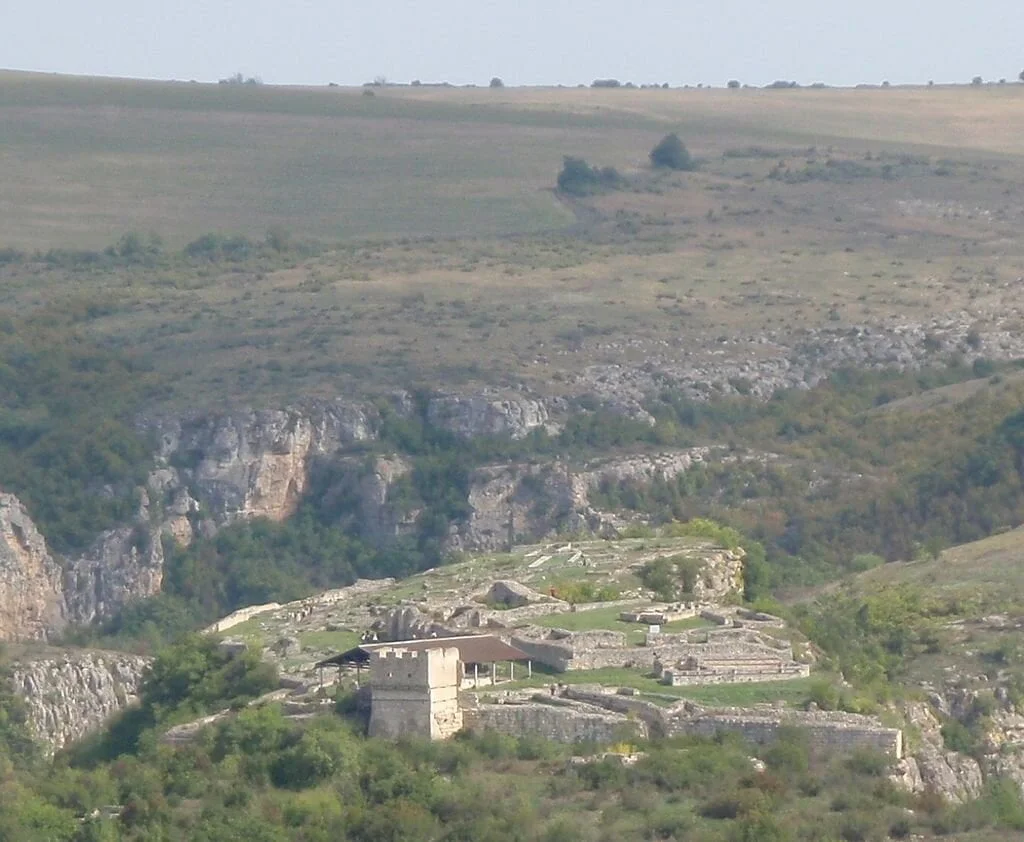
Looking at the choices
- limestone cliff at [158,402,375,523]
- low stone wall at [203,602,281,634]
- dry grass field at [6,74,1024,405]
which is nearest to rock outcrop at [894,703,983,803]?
low stone wall at [203,602,281,634]

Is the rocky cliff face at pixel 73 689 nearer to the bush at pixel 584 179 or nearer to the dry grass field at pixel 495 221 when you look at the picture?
the dry grass field at pixel 495 221

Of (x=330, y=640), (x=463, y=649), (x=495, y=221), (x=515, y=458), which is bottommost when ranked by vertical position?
(x=495, y=221)

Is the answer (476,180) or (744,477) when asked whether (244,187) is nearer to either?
(476,180)

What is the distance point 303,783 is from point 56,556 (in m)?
43.6

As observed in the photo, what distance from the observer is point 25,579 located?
86125mm

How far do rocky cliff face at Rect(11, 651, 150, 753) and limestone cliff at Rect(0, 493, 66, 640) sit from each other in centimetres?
1497

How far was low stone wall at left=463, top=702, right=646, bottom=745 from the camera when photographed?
45469 mm

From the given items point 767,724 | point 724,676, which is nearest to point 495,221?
point 724,676

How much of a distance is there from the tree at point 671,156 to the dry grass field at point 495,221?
2.86ft

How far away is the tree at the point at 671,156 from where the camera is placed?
14400cm

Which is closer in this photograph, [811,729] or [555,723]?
[811,729]

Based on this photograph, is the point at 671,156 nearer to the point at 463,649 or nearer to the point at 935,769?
the point at 463,649

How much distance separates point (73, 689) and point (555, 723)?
20637mm

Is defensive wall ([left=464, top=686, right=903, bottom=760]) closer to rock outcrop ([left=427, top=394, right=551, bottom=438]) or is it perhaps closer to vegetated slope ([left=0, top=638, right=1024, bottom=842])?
vegetated slope ([left=0, top=638, right=1024, bottom=842])
